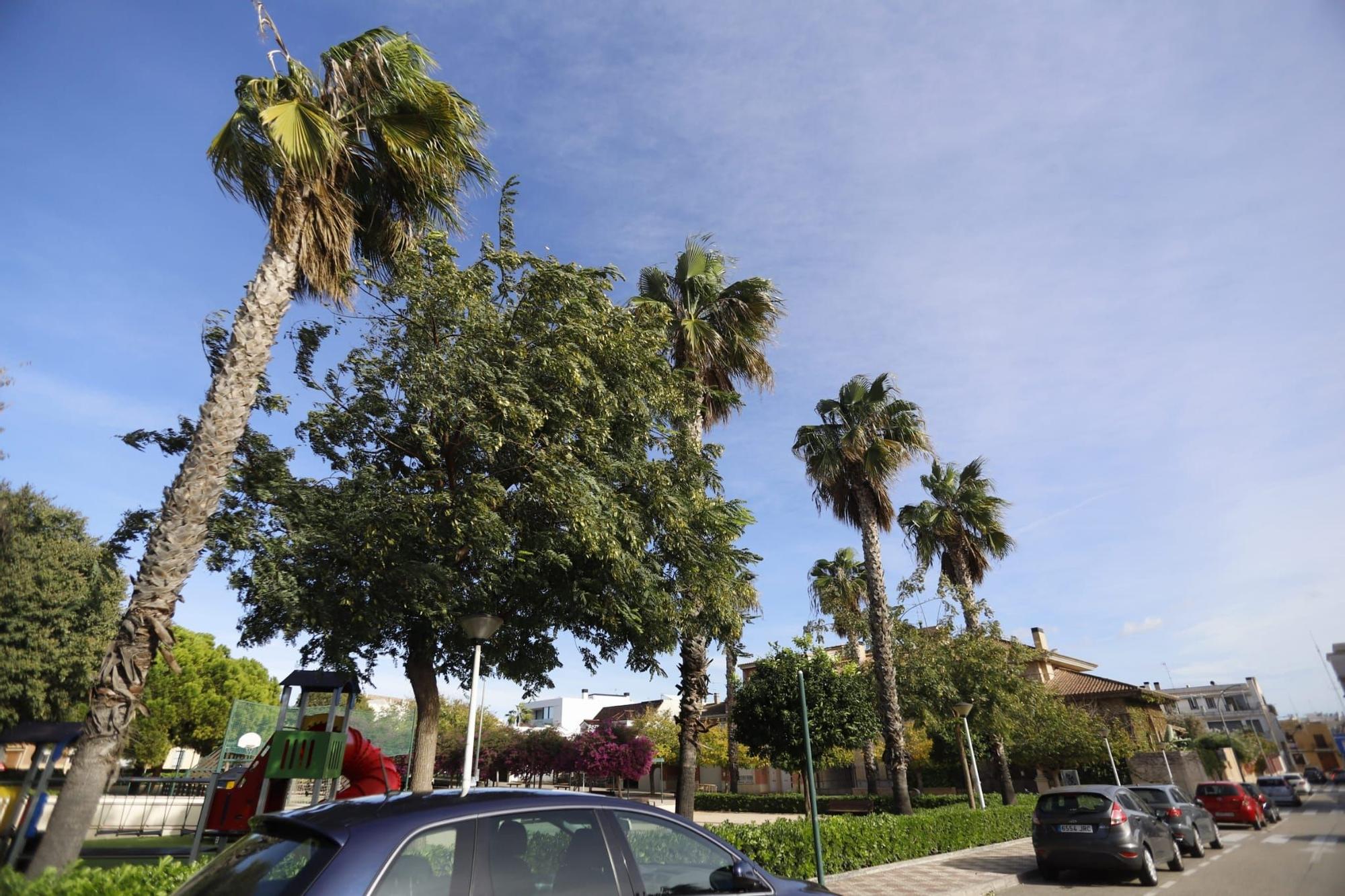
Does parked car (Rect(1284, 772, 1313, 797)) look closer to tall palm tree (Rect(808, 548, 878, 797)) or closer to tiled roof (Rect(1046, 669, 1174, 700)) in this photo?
tiled roof (Rect(1046, 669, 1174, 700))

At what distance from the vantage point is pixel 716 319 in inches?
655

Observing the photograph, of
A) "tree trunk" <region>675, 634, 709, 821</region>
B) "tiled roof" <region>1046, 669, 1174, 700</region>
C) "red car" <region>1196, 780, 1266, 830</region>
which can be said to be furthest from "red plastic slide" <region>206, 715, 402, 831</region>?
"tiled roof" <region>1046, 669, 1174, 700</region>

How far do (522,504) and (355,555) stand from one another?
2.54 metres

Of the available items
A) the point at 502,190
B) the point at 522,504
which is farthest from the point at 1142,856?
the point at 502,190

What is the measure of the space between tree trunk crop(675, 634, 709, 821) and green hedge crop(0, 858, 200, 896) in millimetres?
8011

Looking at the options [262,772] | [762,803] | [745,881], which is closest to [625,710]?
[762,803]

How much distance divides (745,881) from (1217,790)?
24.7m

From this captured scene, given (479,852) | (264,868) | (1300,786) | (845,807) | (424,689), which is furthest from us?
(1300,786)

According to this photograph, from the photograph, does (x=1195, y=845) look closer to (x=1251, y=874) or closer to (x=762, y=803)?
(x=1251, y=874)

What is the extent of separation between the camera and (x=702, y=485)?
12.5m

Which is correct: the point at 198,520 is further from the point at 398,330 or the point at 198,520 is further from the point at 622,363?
the point at 622,363

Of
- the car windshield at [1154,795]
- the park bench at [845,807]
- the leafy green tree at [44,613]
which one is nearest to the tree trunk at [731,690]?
the park bench at [845,807]

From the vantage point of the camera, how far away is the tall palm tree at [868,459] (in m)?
17.5

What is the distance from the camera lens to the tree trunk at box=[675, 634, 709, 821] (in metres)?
11.7
